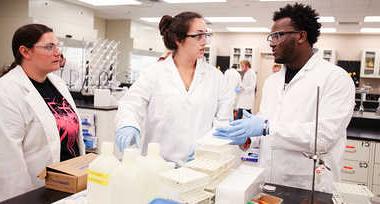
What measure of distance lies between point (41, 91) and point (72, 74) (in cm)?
382

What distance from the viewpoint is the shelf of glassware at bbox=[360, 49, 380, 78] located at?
8.77 metres

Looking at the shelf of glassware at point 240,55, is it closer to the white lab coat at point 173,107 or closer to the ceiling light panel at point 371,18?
the ceiling light panel at point 371,18

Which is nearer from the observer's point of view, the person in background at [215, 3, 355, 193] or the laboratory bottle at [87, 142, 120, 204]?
the laboratory bottle at [87, 142, 120, 204]

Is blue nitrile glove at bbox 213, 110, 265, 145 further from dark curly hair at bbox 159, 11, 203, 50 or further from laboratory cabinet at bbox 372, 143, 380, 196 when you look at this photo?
laboratory cabinet at bbox 372, 143, 380, 196

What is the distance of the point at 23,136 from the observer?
63.9 inches

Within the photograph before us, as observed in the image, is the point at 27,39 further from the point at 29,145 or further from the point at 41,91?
the point at 29,145

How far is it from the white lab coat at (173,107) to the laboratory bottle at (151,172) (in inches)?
25.9

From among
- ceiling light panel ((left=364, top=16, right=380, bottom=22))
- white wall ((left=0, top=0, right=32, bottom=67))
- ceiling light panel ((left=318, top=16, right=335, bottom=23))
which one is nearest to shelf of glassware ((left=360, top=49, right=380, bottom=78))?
ceiling light panel ((left=364, top=16, right=380, bottom=22))

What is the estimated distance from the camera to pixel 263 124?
1485 millimetres

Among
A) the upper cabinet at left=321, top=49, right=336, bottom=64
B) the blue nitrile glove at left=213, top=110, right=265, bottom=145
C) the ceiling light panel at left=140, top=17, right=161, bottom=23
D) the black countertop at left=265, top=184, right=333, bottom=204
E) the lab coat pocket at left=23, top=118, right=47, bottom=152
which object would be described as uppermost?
the ceiling light panel at left=140, top=17, right=161, bottom=23

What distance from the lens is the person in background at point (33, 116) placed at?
1.56 m

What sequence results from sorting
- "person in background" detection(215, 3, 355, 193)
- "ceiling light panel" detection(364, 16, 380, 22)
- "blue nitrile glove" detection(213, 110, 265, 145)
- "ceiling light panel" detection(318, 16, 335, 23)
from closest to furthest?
"blue nitrile glove" detection(213, 110, 265, 145), "person in background" detection(215, 3, 355, 193), "ceiling light panel" detection(364, 16, 380, 22), "ceiling light panel" detection(318, 16, 335, 23)

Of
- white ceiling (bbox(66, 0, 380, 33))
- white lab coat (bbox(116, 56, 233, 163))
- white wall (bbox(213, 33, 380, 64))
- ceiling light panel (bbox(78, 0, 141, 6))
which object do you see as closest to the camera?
white lab coat (bbox(116, 56, 233, 163))

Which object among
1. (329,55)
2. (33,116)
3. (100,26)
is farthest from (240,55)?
(33,116)
